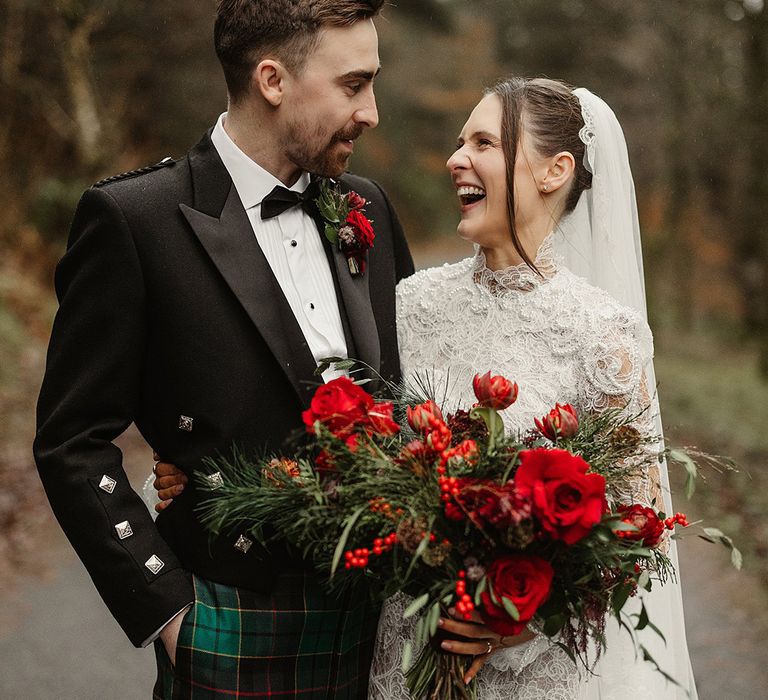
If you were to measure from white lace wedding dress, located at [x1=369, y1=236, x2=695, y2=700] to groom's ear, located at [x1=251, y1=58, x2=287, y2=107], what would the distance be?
0.84 metres

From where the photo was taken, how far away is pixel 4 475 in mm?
7156

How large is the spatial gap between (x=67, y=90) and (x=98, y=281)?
951 cm

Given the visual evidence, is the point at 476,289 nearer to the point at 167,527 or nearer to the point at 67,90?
the point at 167,527

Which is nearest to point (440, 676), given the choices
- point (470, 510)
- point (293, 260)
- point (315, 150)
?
point (470, 510)

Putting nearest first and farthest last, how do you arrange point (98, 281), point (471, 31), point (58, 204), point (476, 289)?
point (98, 281), point (476, 289), point (58, 204), point (471, 31)

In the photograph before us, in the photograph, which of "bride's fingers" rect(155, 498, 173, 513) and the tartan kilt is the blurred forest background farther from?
the tartan kilt

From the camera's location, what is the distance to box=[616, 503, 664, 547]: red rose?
6.89 ft

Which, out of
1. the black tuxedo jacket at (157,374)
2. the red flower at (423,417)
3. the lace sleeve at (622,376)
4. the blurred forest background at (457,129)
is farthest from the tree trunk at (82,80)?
the red flower at (423,417)

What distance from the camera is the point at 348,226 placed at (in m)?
2.81

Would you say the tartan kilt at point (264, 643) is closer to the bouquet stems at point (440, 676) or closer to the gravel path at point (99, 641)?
the bouquet stems at point (440, 676)

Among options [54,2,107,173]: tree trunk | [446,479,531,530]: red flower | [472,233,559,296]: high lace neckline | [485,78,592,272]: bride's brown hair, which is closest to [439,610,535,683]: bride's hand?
[446,479,531,530]: red flower

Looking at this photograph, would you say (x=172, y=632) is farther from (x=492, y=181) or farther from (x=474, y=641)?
(x=492, y=181)

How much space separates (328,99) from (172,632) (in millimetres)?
1603

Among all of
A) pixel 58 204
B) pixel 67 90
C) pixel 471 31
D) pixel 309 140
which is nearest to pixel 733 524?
pixel 309 140
